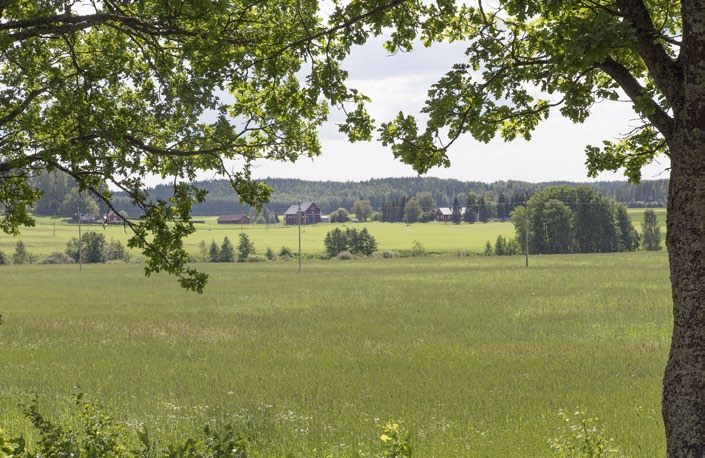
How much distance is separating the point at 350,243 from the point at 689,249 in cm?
10453

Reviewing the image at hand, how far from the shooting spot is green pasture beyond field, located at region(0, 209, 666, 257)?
117 meters

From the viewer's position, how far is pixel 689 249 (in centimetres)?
617

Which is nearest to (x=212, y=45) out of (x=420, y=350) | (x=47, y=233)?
(x=420, y=350)

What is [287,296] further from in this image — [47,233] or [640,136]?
[47,233]

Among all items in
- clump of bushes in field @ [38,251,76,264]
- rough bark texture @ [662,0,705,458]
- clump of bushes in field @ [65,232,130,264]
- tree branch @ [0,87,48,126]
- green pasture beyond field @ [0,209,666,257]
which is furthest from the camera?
green pasture beyond field @ [0,209,666,257]

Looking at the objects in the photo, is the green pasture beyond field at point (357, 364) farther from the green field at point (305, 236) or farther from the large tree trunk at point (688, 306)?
the green field at point (305, 236)

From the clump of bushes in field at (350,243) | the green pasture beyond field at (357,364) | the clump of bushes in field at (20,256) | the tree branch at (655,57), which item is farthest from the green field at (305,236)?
the tree branch at (655,57)

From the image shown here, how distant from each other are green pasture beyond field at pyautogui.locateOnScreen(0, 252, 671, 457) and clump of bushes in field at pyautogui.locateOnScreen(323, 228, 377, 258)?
211ft

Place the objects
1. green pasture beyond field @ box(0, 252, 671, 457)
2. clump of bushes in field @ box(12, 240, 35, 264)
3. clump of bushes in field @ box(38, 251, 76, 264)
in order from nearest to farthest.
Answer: green pasture beyond field @ box(0, 252, 671, 457), clump of bushes in field @ box(12, 240, 35, 264), clump of bushes in field @ box(38, 251, 76, 264)

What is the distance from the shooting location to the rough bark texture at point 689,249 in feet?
19.8

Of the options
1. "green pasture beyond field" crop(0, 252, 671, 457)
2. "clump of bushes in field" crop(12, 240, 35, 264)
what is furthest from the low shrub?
"clump of bushes in field" crop(12, 240, 35, 264)

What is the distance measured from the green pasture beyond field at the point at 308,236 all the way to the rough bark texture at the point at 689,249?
3954 inches

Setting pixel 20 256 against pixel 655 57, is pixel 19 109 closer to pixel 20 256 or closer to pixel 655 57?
pixel 655 57

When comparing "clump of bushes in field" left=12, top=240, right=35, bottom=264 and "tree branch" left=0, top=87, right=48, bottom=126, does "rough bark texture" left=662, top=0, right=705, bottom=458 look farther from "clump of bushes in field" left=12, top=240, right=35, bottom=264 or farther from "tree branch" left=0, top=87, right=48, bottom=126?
"clump of bushes in field" left=12, top=240, right=35, bottom=264
